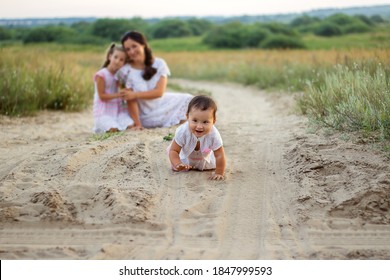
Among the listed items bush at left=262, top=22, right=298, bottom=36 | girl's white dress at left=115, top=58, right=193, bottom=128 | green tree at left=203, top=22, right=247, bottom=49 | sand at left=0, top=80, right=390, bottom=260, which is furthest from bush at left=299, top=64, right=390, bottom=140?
bush at left=262, top=22, right=298, bottom=36

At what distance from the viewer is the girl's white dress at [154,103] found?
24.6 feet

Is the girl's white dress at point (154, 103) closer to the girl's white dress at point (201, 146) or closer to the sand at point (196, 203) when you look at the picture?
the sand at point (196, 203)

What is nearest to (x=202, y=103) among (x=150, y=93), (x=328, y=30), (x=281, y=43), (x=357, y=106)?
(x=357, y=106)

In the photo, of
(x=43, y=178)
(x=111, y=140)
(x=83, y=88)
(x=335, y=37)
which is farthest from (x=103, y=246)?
(x=335, y=37)

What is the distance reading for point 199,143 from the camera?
190 inches

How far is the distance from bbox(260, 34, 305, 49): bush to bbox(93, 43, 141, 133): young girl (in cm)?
2100

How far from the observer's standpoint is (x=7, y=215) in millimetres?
3945

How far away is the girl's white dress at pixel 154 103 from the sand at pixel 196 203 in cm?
179

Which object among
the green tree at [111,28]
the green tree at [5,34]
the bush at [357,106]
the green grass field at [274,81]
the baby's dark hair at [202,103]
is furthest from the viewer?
the green tree at [111,28]

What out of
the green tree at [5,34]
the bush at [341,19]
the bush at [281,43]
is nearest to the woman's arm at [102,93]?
the green tree at [5,34]

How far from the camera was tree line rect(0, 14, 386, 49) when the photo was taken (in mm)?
13763

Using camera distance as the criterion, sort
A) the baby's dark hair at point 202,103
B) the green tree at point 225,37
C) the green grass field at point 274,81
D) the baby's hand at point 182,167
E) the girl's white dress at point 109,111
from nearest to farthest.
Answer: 1. the baby's dark hair at point 202,103
2. the baby's hand at point 182,167
3. the green grass field at point 274,81
4. the girl's white dress at point 109,111
5. the green tree at point 225,37

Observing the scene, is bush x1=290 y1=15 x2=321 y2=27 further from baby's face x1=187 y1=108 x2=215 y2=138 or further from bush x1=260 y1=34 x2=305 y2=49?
baby's face x1=187 y1=108 x2=215 y2=138
